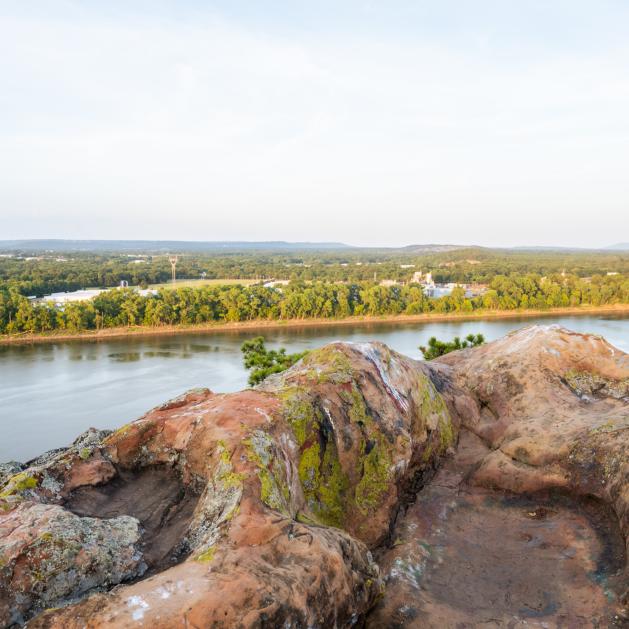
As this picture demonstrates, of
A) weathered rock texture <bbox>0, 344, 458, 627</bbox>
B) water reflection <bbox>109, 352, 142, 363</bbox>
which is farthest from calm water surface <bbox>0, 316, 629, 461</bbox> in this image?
weathered rock texture <bbox>0, 344, 458, 627</bbox>

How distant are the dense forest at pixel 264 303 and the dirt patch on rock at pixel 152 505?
47.3m

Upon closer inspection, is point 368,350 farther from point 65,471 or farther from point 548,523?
point 65,471

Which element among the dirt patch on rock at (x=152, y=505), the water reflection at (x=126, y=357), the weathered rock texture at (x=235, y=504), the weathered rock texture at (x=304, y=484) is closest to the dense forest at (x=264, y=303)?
the water reflection at (x=126, y=357)

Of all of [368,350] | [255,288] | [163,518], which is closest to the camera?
[163,518]

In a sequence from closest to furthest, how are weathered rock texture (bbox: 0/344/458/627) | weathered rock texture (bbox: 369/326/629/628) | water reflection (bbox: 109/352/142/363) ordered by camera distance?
weathered rock texture (bbox: 0/344/458/627), weathered rock texture (bbox: 369/326/629/628), water reflection (bbox: 109/352/142/363)

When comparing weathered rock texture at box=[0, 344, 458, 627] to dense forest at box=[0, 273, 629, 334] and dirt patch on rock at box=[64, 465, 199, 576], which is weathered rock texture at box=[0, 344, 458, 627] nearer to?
dirt patch on rock at box=[64, 465, 199, 576]

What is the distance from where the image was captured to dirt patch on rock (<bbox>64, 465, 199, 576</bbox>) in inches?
205

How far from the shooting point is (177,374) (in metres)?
36.4

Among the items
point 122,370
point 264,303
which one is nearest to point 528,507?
point 122,370

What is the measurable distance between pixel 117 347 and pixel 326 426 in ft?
138

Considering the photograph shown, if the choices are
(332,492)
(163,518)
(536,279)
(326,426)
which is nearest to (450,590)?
(332,492)

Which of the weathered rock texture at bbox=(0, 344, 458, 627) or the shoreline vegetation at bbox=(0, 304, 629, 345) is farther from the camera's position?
the shoreline vegetation at bbox=(0, 304, 629, 345)

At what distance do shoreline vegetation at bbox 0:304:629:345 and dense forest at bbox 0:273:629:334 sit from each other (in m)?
0.64

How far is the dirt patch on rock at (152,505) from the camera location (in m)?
5.22
